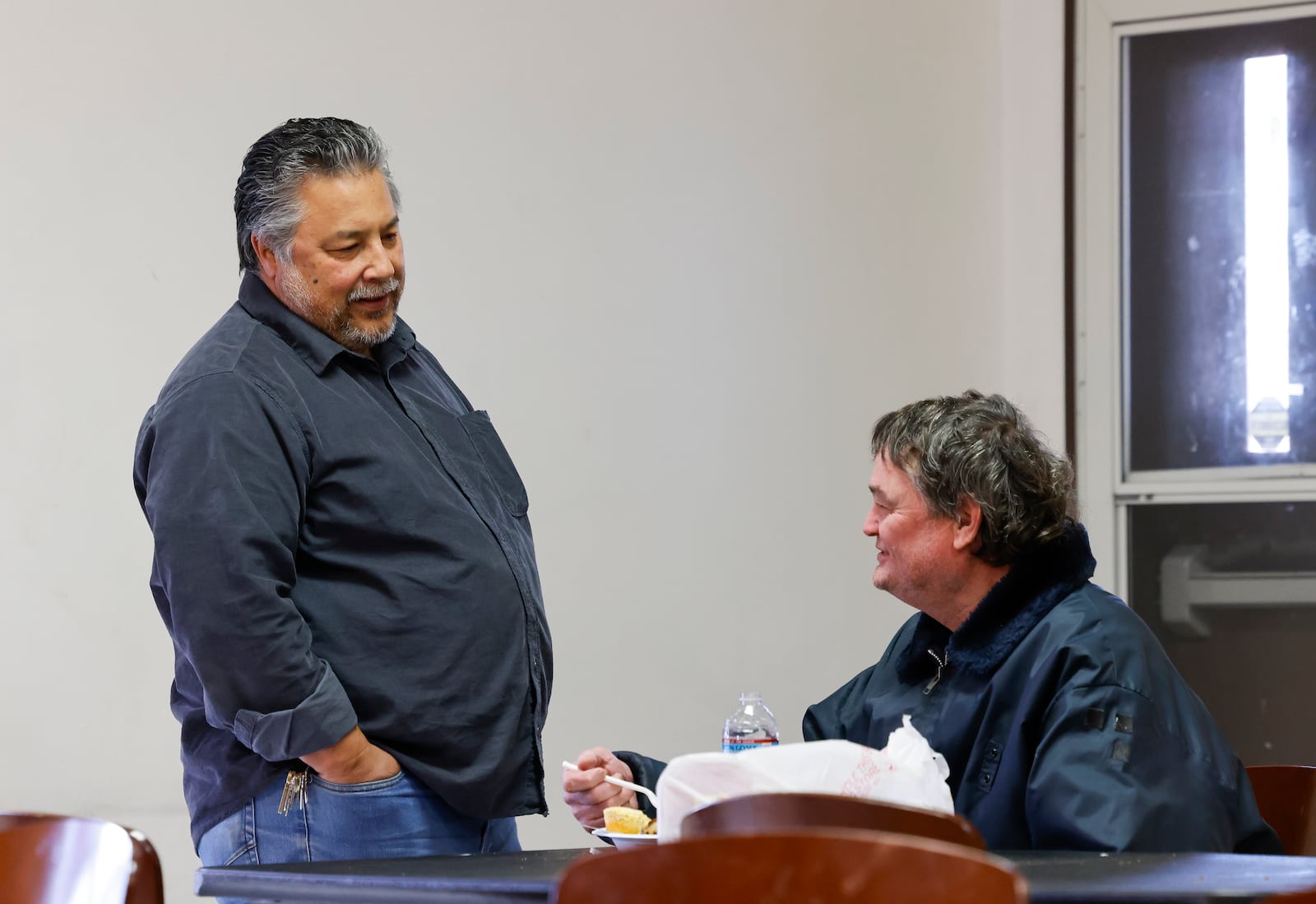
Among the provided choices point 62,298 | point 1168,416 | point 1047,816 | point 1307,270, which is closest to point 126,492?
point 62,298

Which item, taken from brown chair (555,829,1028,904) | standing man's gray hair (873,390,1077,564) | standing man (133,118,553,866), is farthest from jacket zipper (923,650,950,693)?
brown chair (555,829,1028,904)

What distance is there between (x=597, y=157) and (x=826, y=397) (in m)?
0.82

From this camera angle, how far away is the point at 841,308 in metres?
3.68

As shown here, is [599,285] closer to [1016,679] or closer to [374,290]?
[374,290]

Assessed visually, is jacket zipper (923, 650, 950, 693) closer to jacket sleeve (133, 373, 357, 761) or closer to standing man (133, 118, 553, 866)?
standing man (133, 118, 553, 866)

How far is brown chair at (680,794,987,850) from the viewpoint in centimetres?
121

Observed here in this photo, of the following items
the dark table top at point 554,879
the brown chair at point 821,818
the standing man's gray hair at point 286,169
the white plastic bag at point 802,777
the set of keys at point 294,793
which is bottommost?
the set of keys at point 294,793

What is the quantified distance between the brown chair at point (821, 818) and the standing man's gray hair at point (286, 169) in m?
1.18

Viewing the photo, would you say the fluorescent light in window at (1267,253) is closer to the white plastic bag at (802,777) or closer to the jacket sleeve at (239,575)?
the white plastic bag at (802,777)

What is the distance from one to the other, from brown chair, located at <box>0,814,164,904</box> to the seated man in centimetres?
57

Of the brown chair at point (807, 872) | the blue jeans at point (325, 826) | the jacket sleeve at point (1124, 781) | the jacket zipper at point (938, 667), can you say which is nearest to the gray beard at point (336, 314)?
the blue jeans at point (325, 826)

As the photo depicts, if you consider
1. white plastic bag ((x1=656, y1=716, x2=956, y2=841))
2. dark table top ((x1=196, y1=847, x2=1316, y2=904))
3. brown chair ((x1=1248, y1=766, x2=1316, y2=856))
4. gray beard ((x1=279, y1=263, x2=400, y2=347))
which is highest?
gray beard ((x1=279, y1=263, x2=400, y2=347))

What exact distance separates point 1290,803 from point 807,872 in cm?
125

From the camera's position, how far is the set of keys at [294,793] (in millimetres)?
1907
